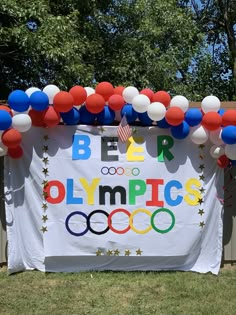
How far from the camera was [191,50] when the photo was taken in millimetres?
11758

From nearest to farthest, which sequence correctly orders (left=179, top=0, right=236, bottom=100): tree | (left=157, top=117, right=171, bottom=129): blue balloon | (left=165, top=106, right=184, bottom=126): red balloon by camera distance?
1. (left=165, top=106, right=184, bottom=126): red balloon
2. (left=157, top=117, right=171, bottom=129): blue balloon
3. (left=179, top=0, right=236, bottom=100): tree

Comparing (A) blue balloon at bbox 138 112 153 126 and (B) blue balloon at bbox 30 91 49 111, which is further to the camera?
(A) blue balloon at bbox 138 112 153 126

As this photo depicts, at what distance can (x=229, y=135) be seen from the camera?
534cm

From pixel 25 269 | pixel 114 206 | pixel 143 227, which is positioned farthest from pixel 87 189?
pixel 25 269

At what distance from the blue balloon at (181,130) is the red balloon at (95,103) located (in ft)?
3.07

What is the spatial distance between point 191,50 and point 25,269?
7.86 meters

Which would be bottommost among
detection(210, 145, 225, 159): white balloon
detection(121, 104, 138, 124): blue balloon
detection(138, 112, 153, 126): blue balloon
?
detection(210, 145, 225, 159): white balloon

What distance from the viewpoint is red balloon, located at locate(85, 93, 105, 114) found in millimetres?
5461

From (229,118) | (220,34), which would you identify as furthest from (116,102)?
(220,34)

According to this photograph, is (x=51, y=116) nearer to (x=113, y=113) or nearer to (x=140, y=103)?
(x=113, y=113)

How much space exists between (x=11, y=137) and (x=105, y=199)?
1403mm

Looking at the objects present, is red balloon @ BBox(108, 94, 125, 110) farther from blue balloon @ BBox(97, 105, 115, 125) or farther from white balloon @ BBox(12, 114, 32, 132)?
white balloon @ BBox(12, 114, 32, 132)

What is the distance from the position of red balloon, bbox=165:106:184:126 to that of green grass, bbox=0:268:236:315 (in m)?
1.92

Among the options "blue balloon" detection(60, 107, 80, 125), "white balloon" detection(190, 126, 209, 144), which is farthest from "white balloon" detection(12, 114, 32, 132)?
"white balloon" detection(190, 126, 209, 144)
